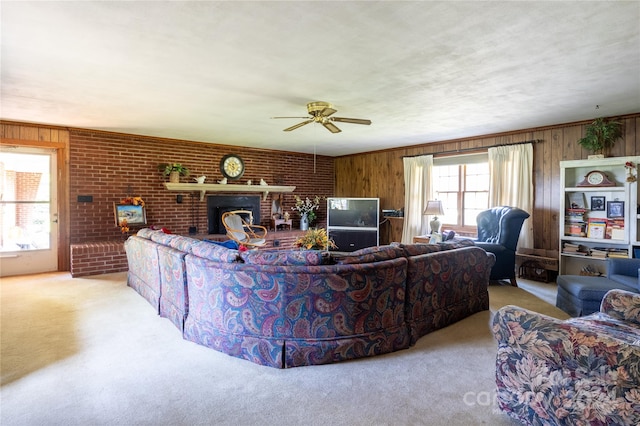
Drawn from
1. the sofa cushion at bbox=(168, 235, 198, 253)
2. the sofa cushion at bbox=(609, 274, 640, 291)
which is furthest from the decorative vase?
the sofa cushion at bbox=(609, 274, 640, 291)

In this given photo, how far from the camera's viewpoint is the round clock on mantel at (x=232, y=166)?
264 inches

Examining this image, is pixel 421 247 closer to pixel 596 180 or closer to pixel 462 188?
pixel 596 180

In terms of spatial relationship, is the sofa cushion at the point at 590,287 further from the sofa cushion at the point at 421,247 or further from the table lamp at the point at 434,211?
the table lamp at the point at 434,211

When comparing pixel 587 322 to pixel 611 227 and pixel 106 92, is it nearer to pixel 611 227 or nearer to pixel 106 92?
→ pixel 611 227

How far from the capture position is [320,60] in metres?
2.62

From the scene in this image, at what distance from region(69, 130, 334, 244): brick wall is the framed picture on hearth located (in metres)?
0.23

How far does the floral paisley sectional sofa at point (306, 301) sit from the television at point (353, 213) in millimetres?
4063

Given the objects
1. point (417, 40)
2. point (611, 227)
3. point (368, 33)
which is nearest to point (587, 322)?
point (417, 40)

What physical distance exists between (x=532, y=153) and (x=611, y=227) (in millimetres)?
1476

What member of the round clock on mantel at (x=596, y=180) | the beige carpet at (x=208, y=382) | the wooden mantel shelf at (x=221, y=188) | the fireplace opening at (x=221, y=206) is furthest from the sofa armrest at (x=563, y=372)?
the fireplace opening at (x=221, y=206)

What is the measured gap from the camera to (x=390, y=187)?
23.7 ft

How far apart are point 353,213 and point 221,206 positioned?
9.09 feet

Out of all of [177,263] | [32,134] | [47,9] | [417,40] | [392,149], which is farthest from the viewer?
[392,149]

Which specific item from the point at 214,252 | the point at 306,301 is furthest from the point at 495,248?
the point at 214,252
